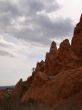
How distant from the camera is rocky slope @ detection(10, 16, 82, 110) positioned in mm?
41344

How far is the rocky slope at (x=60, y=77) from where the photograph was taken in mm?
41344

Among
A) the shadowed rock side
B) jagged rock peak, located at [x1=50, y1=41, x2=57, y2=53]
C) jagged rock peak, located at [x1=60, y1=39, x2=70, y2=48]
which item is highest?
jagged rock peak, located at [x1=50, y1=41, x2=57, y2=53]

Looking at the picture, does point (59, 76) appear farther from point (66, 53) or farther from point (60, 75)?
point (66, 53)

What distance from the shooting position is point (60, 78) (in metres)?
43.4

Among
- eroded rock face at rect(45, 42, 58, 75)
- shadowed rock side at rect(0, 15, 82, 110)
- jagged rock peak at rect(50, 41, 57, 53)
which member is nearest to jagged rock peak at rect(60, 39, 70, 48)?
shadowed rock side at rect(0, 15, 82, 110)

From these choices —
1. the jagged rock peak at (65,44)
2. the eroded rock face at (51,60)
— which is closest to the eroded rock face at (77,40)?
the jagged rock peak at (65,44)

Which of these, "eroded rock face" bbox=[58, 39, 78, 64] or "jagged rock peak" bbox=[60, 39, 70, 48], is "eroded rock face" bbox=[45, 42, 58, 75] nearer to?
"eroded rock face" bbox=[58, 39, 78, 64]

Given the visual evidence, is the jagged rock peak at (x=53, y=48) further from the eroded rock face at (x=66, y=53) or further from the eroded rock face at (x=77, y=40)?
the eroded rock face at (x=66, y=53)

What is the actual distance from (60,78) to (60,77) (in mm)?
298

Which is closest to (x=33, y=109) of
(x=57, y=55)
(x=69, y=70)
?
(x=69, y=70)

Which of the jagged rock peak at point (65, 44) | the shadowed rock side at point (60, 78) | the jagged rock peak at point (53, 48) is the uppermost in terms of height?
the jagged rock peak at point (53, 48)

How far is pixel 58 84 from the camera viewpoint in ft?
141

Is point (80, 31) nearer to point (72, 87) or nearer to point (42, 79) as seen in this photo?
point (42, 79)

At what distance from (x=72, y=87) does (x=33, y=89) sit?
859cm
